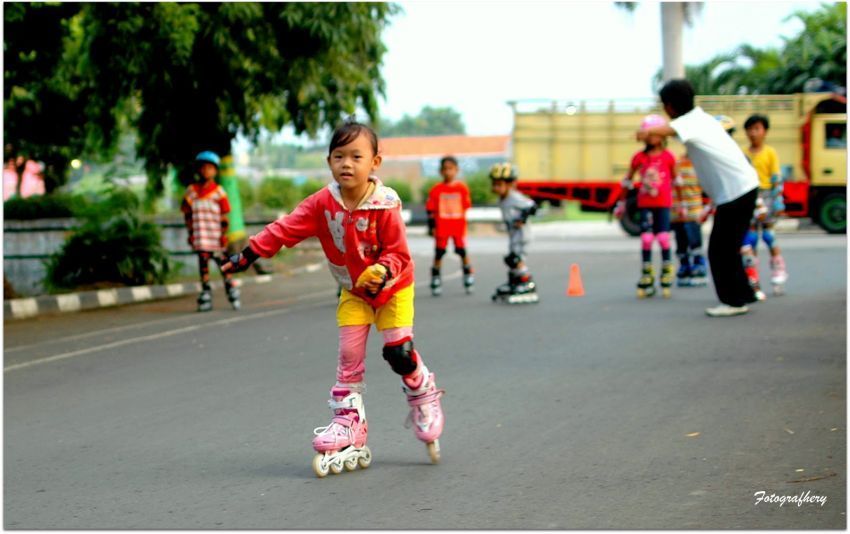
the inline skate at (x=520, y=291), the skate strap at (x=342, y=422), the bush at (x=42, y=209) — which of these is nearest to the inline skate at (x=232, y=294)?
the inline skate at (x=520, y=291)

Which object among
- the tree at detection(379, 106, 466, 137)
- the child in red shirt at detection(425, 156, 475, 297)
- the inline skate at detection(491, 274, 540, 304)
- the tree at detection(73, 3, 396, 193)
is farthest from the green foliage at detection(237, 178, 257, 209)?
the tree at detection(379, 106, 466, 137)

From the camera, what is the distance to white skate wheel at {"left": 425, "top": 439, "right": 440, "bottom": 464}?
5840 millimetres

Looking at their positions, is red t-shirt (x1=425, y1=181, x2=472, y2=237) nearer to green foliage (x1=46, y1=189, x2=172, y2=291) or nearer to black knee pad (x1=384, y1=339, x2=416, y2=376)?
green foliage (x1=46, y1=189, x2=172, y2=291)

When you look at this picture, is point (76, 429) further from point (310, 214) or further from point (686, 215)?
point (686, 215)

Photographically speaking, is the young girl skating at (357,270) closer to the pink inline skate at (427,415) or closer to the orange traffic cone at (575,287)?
the pink inline skate at (427,415)

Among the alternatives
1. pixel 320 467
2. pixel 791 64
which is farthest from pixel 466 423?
pixel 791 64

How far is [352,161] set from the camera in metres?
5.56

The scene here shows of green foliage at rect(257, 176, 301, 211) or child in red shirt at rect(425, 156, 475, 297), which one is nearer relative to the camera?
child in red shirt at rect(425, 156, 475, 297)

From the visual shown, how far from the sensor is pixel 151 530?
4.79 meters

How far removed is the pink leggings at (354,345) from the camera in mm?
5809

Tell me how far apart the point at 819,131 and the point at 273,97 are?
53.1 ft

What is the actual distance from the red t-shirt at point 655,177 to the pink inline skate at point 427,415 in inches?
317

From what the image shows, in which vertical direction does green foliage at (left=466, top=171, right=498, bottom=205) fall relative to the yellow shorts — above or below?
below

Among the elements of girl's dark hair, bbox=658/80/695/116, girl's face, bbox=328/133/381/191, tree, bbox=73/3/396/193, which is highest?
tree, bbox=73/3/396/193
